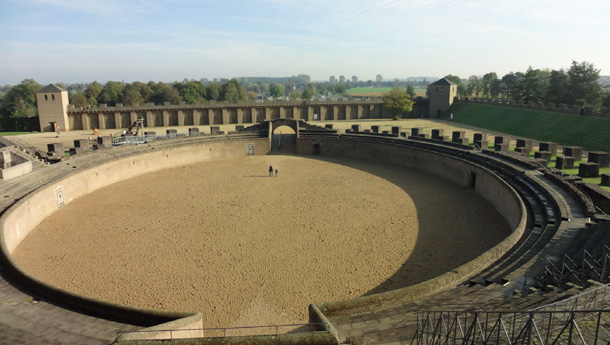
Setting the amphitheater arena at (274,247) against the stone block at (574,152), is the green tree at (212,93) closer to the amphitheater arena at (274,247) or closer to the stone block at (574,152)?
the amphitheater arena at (274,247)

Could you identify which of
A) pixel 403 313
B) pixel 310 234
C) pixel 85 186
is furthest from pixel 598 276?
pixel 85 186

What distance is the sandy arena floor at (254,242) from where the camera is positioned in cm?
1623

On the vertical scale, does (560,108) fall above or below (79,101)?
below

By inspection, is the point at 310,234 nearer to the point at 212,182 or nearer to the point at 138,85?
the point at 212,182

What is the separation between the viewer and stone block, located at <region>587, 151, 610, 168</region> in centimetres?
3025

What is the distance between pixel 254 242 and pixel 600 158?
2709 cm

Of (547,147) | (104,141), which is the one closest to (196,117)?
(104,141)

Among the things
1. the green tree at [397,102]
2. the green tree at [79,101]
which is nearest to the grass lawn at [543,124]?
the green tree at [397,102]

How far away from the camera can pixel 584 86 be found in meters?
59.0

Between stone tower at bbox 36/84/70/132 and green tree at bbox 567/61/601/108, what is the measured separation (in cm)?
7780

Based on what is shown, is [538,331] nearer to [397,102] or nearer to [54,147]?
[54,147]

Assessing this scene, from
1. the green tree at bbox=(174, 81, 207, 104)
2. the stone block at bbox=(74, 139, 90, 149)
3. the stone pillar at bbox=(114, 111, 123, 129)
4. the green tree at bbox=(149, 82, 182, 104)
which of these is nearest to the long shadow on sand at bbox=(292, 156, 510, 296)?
the stone block at bbox=(74, 139, 90, 149)

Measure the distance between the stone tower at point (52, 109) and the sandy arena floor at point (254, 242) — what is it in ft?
129

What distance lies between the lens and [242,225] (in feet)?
77.2
